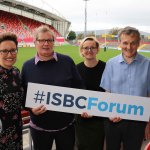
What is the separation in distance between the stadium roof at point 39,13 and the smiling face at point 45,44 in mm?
44407

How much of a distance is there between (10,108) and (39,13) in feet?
182

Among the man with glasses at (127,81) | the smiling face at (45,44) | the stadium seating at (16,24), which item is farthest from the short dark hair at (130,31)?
the stadium seating at (16,24)

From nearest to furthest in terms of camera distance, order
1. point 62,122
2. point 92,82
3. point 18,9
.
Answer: point 62,122 < point 92,82 < point 18,9

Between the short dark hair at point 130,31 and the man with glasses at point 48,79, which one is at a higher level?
the short dark hair at point 130,31

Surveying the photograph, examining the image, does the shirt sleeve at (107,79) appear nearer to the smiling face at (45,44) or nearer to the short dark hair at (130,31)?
the short dark hair at (130,31)

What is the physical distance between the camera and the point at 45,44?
3076 mm

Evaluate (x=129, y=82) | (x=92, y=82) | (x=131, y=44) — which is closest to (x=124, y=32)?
(x=131, y=44)

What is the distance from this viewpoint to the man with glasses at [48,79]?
123 inches

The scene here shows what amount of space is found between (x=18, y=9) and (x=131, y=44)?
48.9 meters

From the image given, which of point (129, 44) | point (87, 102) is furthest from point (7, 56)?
point (129, 44)

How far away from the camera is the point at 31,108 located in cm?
324

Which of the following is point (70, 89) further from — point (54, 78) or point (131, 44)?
point (131, 44)

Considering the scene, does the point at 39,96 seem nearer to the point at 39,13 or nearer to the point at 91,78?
the point at 91,78

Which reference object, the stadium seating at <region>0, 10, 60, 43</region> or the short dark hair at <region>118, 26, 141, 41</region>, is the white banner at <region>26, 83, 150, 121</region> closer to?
the short dark hair at <region>118, 26, 141, 41</region>
